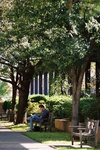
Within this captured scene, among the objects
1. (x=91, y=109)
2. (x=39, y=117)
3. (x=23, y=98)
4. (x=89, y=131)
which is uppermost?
Answer: (x=23, y=98)

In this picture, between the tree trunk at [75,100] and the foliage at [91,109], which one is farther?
the foliage at [91,109]

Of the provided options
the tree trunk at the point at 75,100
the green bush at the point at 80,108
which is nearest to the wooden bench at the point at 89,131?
the tree trunk at the point at 75,100

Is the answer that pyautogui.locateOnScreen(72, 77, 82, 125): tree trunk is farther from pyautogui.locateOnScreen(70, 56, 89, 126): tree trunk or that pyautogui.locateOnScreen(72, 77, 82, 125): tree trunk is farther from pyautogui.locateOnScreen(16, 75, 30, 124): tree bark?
pyautogui.locateOnScreen(16, 75, 30, 124): tree bark

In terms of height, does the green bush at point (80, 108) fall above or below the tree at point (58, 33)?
below

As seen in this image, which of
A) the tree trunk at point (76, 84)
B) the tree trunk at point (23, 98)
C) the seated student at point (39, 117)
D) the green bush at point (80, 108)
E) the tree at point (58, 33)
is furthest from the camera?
the tree trunk at point (23, 98)

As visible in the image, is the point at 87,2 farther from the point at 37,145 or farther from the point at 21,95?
the point at 21,95

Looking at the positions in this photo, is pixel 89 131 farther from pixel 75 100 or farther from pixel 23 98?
pixel 23 98

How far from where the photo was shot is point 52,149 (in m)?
14.1

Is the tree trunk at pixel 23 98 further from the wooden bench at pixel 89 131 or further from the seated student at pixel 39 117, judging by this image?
the wooden bench at pixel 89 131

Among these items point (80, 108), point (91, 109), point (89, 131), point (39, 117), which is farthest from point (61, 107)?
point (89, 131)

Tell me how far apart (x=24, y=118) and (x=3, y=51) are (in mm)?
5793

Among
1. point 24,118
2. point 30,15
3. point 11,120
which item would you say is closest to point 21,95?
point 24,118

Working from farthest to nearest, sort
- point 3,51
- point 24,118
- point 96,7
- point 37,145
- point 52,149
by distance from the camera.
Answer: point 24,118
point 3,51
point 37,145
point 52,149
point 96,7

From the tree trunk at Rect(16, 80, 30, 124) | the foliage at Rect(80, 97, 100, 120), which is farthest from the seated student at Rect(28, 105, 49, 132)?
the tree trunk at Rect(16, 80, 30, 124)
